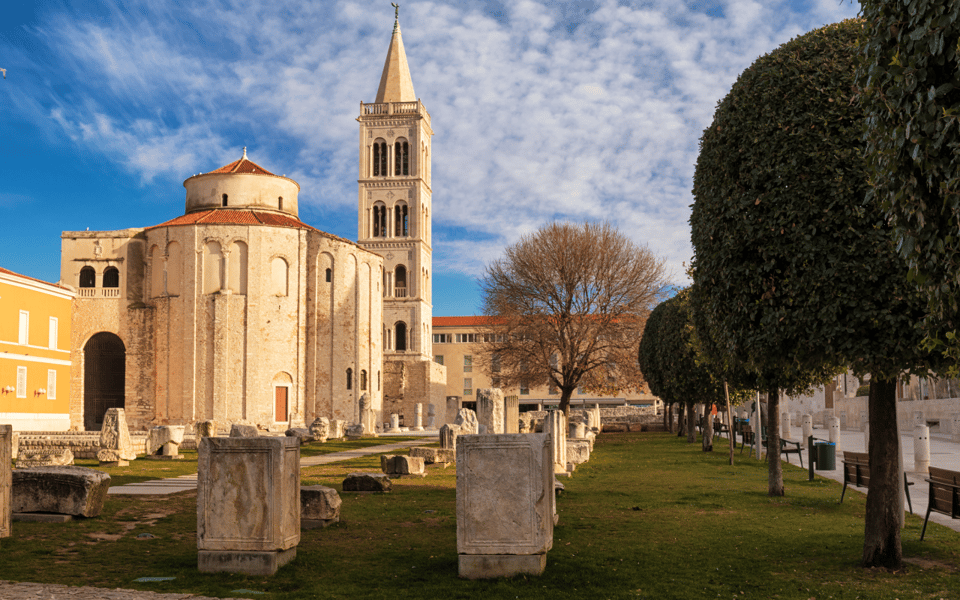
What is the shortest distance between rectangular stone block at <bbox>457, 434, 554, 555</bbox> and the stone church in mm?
43314

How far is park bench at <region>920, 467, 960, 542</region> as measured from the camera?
7.54 metres

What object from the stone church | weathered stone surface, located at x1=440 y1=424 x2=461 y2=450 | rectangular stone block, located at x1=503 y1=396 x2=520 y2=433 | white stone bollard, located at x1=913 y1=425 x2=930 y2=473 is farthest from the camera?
the stone church

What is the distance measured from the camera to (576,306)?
35906mm

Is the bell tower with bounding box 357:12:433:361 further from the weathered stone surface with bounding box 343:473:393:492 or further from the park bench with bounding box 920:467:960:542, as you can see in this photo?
the park bench with bounding box 920:467:960:542

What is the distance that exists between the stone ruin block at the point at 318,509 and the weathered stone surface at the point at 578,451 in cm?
1079

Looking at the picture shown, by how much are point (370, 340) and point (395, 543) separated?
46772mm

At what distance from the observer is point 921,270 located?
13.1ft

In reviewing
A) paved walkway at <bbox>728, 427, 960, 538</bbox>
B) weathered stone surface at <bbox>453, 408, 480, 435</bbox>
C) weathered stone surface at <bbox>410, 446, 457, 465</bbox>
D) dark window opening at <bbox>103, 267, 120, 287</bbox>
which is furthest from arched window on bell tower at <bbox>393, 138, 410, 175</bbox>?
weathered stone surface at <bbox>410, 446, 457, 465</bbox>

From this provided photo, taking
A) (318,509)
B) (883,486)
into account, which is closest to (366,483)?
(318,509)

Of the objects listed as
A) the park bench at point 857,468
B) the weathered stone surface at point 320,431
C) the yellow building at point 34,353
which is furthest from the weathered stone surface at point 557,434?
the yellow building at point 34,353

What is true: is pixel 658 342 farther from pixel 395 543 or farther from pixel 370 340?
pixel 370 340

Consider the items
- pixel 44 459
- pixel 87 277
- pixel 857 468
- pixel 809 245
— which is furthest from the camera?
pixel 87 277

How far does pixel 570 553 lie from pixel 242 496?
3.29 meters

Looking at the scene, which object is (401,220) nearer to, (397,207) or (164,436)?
(397,207)
